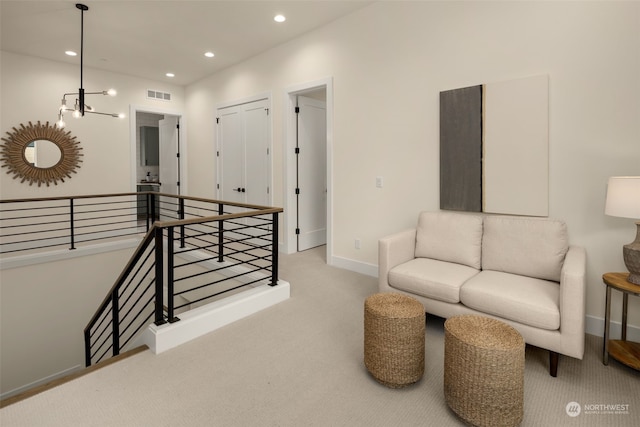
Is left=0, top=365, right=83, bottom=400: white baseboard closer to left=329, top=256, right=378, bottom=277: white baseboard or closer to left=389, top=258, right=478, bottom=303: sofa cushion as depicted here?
left=329, top=256, right=378, bottom=277: white baseboard

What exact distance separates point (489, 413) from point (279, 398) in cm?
107

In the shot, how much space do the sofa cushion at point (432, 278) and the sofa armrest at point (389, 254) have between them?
0.19 ft

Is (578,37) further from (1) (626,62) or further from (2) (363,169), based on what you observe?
(2) (363,169)

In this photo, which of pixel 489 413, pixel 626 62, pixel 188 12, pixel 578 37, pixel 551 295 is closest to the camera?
pixel 489 413

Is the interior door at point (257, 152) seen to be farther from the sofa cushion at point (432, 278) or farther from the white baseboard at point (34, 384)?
the white baseboard at point (34, 384)

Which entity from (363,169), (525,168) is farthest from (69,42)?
(525,168)

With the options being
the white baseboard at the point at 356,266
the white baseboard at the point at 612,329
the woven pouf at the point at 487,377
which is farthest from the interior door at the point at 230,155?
the white baseboard at the point at 612,329

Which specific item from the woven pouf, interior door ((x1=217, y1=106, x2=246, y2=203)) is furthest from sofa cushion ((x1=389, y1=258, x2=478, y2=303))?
interior door ((x1=217, y1=106, x2=246, y2=203))

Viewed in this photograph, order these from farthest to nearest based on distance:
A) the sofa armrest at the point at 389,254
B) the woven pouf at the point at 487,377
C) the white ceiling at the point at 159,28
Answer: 1. the white ceiling at the point at 159,28
2. the sofa armrest at the point at 389,254
3. the woven pouf at the point at 487,377

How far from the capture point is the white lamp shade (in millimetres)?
1960

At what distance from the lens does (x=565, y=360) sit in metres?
2.20

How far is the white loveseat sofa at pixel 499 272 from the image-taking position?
1.96 metres

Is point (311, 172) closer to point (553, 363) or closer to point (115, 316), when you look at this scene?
point (115, 316)

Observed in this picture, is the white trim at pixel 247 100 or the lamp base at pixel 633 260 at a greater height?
the white trim at pixel 247 100
